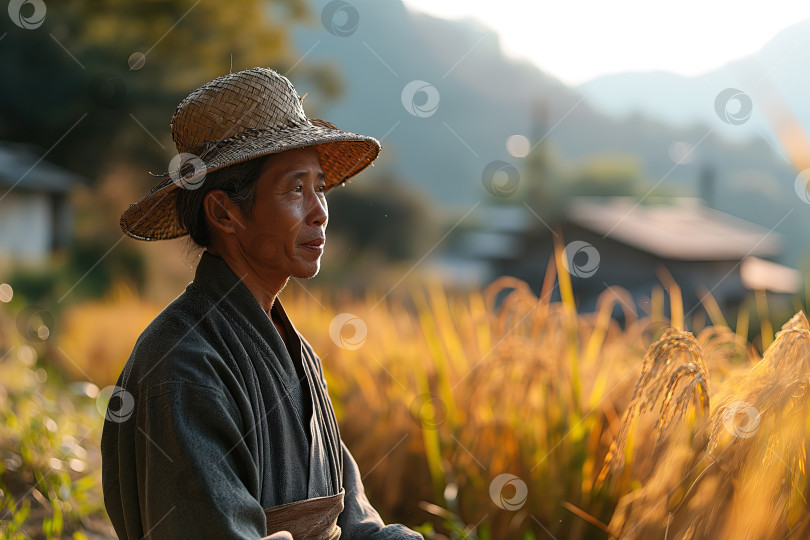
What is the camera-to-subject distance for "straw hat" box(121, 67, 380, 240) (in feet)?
5.00

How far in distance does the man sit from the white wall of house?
15006 mm

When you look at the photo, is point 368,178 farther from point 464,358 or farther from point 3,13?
point 464,358

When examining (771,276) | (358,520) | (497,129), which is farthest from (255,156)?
(497,129)

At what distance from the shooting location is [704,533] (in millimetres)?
1718

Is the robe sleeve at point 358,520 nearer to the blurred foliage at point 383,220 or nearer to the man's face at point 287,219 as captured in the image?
the man's face at point 287,219

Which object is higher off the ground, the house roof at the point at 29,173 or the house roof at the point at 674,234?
the house roof at the point at 674,234

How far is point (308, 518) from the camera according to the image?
1544mm

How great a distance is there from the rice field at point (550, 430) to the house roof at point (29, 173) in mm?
A: 11727

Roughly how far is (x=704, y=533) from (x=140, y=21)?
1032 centimetres

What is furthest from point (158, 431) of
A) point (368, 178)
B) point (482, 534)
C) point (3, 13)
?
point (368, 178)
